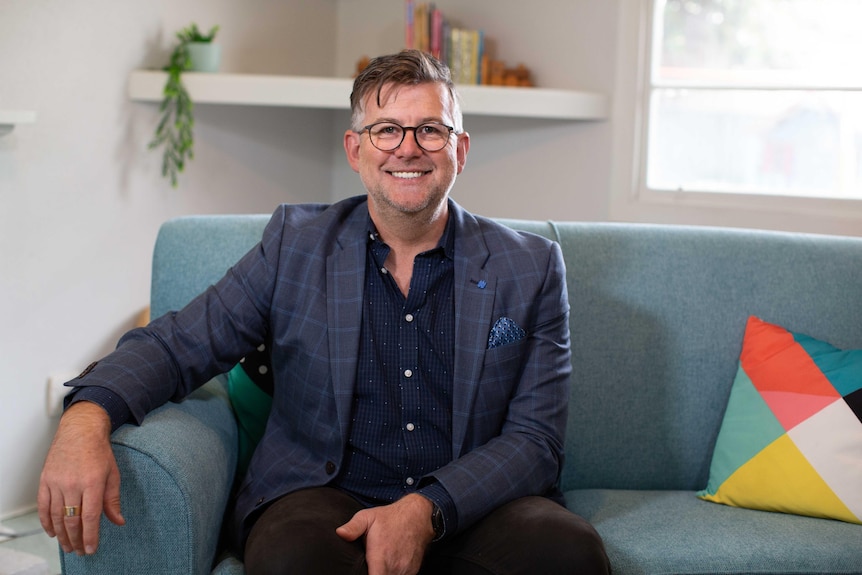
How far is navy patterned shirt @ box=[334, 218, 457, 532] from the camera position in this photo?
1.66m

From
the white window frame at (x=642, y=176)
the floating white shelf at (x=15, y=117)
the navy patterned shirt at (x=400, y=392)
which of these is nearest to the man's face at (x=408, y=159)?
the navy patterned shirt at (x=400, y=392)

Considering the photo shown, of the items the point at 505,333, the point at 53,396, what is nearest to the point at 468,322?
the point at 505,333

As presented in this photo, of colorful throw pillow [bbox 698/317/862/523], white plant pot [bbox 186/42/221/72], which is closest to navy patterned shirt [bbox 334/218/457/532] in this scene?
colorful throw pillow [bbox 698/317/862/523]

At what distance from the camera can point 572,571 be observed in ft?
4.66

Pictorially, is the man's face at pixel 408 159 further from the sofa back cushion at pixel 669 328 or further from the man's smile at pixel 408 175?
the sofa back cushion at pixel 669 328

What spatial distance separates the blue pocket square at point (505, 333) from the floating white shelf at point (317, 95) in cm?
162

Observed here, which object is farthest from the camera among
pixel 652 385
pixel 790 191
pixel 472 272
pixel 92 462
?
pixel 790 191

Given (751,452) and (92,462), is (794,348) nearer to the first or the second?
(751,452)

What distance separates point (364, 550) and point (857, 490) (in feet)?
3.03

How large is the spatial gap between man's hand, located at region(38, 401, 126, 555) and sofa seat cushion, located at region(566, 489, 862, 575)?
2.65ft

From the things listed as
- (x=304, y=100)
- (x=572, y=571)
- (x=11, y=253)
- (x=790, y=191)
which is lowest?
(x=572, y=571)

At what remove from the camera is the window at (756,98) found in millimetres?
2996

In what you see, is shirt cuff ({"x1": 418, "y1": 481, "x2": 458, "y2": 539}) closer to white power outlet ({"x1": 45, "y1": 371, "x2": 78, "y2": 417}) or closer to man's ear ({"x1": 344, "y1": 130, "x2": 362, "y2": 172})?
man's ear ({"x1": 344, "y1": 130, "x2": 362, "y2": 172})

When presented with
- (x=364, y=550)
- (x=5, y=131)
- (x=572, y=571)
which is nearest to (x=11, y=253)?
(x=5, y=131)
